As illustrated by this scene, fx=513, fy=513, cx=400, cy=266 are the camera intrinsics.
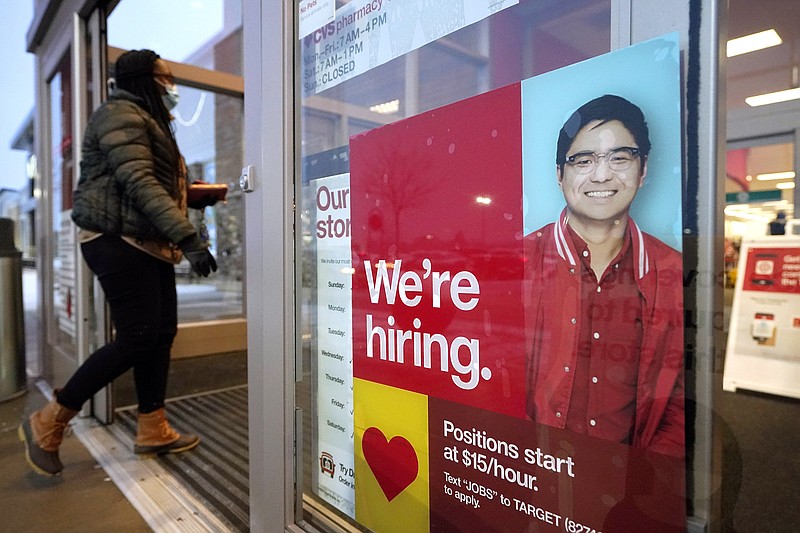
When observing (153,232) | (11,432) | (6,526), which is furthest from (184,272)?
(6,526)

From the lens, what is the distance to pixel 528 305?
2.54ft

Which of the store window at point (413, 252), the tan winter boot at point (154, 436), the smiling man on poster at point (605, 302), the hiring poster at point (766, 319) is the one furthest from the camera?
the hiring poster at point (766, 319)

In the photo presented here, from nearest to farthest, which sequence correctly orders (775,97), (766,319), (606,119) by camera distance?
(606,119), (775,97), (766,319)

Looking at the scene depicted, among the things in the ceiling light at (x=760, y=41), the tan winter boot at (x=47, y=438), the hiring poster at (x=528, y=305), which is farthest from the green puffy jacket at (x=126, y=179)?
the ceiling light at (x=760, y=41)

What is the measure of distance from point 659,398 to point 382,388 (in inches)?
20.9

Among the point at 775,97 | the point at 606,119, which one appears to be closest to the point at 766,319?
the point at 775,97

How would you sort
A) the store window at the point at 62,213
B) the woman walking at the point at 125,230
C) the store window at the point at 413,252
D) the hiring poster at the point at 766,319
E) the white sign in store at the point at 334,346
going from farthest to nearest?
the hiring poster at the point at 766,319 < the store window at the point at 62,213 < the woman walking at the point at 125,230 < the white sign in store at the point at 334,346 < the store window at the point at 413,252

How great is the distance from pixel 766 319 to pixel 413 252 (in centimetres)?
357

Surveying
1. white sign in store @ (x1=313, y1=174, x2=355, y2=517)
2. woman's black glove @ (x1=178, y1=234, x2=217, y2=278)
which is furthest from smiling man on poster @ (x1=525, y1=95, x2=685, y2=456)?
woman's black glove @ (x1=178, y1=234, x2=217, y2=278)

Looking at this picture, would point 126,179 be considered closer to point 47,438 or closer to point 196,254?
point 196,254

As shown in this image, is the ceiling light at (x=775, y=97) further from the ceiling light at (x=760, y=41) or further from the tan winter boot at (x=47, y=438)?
the tan winter boot at (x=47, y=438)

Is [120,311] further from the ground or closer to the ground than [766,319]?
further from the ground

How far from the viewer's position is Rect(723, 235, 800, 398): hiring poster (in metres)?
3.26

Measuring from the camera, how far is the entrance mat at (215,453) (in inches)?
65.2
